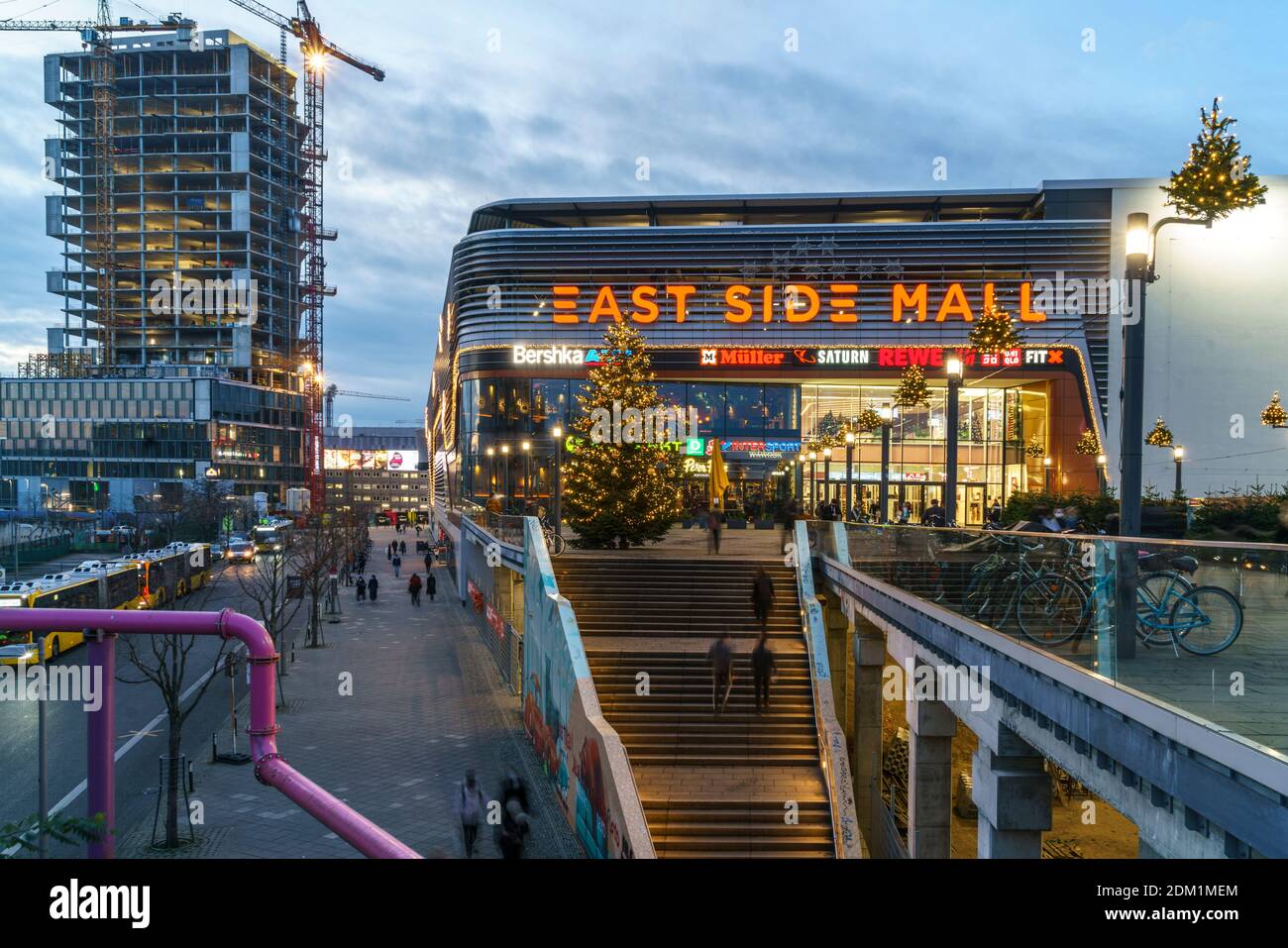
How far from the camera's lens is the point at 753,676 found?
16250 millimetres

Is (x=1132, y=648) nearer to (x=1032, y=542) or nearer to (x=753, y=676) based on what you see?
(x=1032, y=542)

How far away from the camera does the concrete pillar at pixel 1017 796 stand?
1024 cm

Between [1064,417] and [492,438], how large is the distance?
30.0 m

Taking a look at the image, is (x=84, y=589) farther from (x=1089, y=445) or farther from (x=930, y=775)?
(x=1089, y=445)

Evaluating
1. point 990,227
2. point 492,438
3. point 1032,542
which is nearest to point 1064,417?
point 990,227

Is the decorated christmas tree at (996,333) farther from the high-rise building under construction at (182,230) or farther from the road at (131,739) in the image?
the high-rise building under construction at (182,230)

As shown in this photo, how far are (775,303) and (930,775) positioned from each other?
36.7 meters

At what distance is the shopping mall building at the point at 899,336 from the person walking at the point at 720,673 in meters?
29.0

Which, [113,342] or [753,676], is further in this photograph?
[113,342]

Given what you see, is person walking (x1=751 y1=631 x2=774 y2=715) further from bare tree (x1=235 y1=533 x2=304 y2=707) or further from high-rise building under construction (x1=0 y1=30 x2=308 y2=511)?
high-rise building under construction (x1=0 y1=30 x2=308 y2=511)

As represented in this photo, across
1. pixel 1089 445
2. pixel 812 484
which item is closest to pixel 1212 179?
pixel 1089 445

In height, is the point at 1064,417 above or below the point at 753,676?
above

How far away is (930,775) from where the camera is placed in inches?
564
